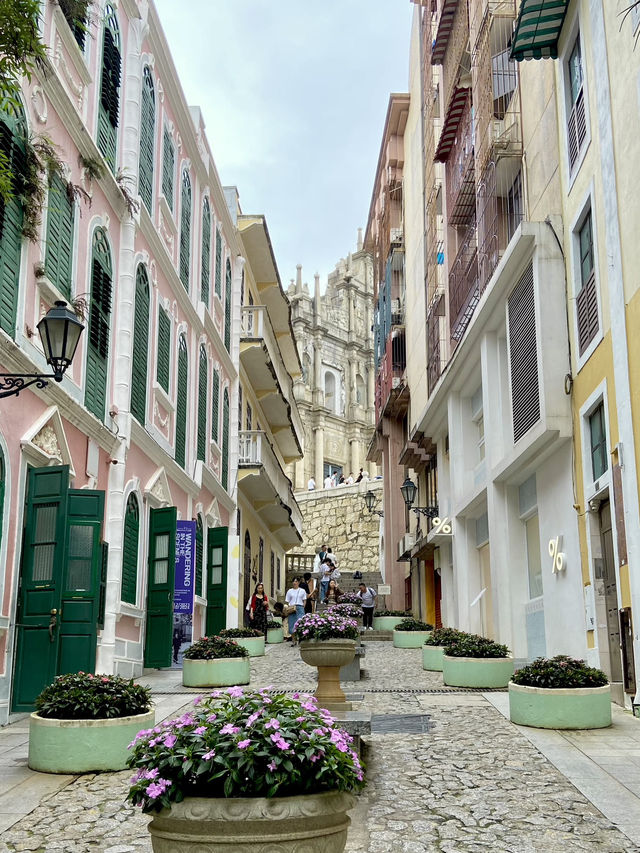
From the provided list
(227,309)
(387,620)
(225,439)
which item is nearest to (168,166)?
(227,309)

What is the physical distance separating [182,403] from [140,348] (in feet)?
12.7

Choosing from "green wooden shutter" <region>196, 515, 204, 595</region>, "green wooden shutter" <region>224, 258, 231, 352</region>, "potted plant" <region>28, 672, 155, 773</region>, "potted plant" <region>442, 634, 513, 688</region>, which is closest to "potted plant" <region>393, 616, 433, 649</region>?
"green wooden shutter" <region>196, 515, 204, 595</region>

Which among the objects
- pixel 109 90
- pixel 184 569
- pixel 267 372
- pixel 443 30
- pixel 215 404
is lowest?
pixel 184 569

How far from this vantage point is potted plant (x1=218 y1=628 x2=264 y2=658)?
1739 centimetres

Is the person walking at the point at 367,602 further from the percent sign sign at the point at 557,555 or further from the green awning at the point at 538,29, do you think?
the green awning at the point at 538,29

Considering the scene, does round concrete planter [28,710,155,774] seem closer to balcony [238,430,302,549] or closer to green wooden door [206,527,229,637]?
green wooden door [206,527,229,637]

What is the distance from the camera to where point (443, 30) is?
90.4ft

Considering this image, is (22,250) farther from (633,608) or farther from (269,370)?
(269,370)

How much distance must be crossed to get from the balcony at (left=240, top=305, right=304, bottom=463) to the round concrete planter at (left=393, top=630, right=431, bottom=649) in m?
9.73

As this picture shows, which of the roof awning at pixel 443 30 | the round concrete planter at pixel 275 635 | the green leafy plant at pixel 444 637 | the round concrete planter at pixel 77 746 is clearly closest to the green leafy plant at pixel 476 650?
the green leafy plant at pixel 444 637

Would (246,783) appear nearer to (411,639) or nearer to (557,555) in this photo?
(557,555)

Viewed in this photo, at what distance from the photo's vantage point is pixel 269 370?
30891 millimetres

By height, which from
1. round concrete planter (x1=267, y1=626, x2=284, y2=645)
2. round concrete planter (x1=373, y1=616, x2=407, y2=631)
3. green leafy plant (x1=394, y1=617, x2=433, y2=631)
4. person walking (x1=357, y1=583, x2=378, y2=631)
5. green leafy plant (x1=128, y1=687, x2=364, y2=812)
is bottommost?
green leafy plant (x1=128, y1=687, x2=364, y2=812)

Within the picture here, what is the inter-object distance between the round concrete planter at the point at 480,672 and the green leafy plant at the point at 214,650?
318 centimetres
